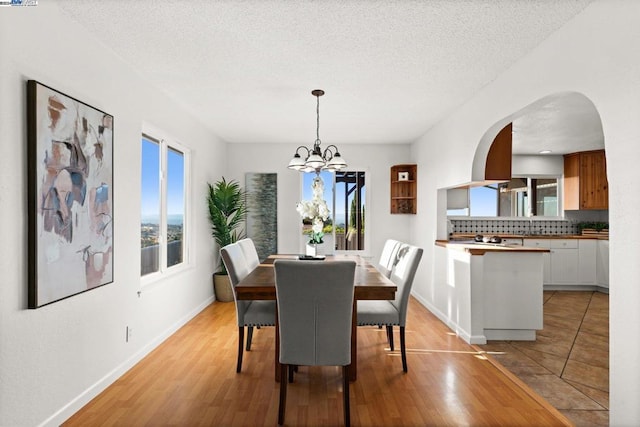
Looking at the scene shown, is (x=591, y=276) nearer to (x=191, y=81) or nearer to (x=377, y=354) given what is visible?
(x=377, y=354)

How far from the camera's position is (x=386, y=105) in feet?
13.6

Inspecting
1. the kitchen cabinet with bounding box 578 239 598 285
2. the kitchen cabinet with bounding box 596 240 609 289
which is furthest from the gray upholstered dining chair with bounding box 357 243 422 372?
the kitchen cabinet with bounding box 596 240 609 289

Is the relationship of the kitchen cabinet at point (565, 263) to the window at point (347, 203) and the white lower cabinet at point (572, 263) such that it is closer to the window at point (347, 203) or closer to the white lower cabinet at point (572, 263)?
the white lower cabinet at point (572, 263)

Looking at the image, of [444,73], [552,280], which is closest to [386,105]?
[444,73]

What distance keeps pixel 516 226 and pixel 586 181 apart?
135 cm

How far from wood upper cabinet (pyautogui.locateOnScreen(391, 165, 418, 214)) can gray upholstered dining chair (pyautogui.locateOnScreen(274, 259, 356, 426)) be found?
13.4ft

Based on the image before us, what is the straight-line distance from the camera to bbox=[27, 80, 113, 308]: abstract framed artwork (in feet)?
6.67

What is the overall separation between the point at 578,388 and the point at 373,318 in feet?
5.08

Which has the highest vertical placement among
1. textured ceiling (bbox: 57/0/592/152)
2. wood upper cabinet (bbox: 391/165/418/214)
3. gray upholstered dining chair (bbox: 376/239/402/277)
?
textured ceiling (bbox: 57/0/592/152)

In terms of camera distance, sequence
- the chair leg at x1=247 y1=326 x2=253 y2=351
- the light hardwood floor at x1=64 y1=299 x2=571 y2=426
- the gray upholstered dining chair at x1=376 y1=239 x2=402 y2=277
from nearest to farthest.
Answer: the light hardwood floor at x1=64 y1=299 x2=571 y2=426 → the chair leg at x1=247 y1=326 x2=253 y2=351 → the gray upholstered dining chair at x1=376 y1=239 x2=402 y2=277

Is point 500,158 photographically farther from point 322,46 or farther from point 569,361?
point 322,46

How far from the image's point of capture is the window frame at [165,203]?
147 inches

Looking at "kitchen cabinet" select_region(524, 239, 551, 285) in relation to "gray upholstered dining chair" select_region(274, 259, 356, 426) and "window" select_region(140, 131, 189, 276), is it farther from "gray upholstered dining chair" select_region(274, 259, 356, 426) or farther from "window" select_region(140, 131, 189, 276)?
"window" select_region(140, 131, 189, 276)

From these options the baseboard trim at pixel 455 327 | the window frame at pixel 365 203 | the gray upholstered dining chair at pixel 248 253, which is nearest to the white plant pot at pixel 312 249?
the gray upholstered dining chair at pixel 248 253
